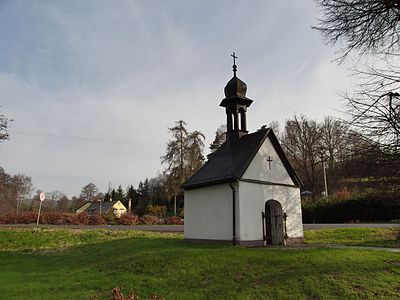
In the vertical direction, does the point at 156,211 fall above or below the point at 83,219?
above

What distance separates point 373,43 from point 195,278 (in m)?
8.13

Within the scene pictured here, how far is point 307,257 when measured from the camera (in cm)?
1033

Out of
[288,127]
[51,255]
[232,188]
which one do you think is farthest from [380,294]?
[288,127]

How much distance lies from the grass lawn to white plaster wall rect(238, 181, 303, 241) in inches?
96.8

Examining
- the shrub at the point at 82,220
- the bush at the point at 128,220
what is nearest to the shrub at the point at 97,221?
the shrub at the point at 82,220

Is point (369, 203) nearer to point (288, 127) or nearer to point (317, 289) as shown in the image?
point (288, 127)

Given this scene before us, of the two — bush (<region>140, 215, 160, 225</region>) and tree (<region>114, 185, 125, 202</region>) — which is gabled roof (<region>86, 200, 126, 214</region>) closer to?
tree (<region>114, 185, 125, 202</region>)

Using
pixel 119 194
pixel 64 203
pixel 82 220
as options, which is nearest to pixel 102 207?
pixel 119 194

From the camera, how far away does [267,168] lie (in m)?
16.1

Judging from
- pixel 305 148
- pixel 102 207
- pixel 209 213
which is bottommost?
pixel 209 213

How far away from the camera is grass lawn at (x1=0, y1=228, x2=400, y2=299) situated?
8.08m

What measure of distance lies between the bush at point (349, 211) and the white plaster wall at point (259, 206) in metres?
14.4

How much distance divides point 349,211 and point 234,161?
A: 2070 centimetres

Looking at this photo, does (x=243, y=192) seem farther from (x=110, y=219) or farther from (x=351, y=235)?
(x=110, y=219)
